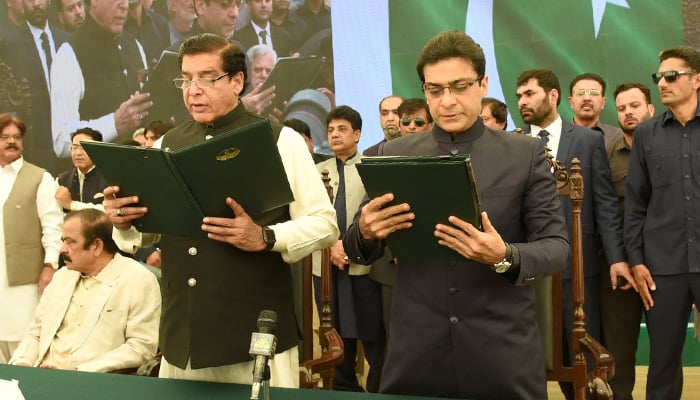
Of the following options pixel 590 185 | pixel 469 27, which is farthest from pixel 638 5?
pixel 590 185

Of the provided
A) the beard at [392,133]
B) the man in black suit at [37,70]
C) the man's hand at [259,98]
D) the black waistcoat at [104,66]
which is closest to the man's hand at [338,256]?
the beard at [392,133]

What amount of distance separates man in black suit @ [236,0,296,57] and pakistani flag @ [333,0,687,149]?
410 millimetres

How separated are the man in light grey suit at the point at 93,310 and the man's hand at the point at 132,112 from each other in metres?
3.29

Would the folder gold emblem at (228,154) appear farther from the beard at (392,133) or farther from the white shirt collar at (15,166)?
the white shirt collar at (15,166)

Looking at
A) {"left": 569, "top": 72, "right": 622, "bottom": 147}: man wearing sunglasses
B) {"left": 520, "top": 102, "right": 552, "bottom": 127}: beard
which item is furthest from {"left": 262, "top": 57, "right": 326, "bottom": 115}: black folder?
{"left": 520, "top": 102, "right": 552, "bottom": 127}: beard

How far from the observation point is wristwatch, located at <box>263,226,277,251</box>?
76.3 inches

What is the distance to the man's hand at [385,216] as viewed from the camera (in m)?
1.56

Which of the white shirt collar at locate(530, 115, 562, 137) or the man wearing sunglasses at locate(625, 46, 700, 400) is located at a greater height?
the white shirt collar at locate(530, 115, 562, 137)

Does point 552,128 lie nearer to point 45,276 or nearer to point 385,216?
point 385,216

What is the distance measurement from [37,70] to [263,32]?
2.04 metres

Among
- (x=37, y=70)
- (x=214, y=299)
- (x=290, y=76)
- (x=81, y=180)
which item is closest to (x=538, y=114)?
(x=214, y=299)

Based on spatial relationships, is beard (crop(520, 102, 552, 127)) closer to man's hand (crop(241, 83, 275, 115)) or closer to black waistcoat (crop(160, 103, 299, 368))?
black waistcoat (crop(160, 103, 299, 368))

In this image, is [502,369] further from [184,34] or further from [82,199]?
[184,34]

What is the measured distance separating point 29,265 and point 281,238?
2854 mm
